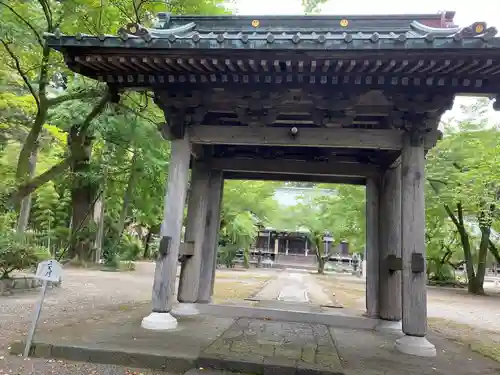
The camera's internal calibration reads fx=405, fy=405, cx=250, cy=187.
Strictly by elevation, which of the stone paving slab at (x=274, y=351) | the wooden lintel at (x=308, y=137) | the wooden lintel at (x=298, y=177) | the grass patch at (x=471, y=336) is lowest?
the grass patch at (x=471, y=336)

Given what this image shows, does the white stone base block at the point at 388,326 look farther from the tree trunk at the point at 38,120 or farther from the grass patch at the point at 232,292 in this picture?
the tree trunk at the point at 38,120

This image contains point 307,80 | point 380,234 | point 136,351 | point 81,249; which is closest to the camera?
point 136,351

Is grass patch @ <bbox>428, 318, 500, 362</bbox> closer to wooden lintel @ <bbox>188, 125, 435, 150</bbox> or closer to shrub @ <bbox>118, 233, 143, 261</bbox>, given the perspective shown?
wooden lintel @ <bbox>188, 125, 435, 150</bbox>

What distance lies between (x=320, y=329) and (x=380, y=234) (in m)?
2.07

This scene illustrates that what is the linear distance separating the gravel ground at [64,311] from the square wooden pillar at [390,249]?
4.40 m

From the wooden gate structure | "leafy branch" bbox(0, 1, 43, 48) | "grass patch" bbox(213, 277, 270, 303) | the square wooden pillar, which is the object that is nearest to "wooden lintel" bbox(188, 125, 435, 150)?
the wooden gate structure

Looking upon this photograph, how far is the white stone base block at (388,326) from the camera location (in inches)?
270

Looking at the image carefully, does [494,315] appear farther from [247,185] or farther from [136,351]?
[247,185]

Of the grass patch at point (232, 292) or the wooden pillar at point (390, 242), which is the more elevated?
the wooden pillar at point (390, 242)

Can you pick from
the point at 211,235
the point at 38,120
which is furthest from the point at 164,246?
the point at 38,120

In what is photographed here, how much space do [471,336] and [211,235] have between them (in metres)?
5.22

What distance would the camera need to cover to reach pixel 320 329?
6.62 meters

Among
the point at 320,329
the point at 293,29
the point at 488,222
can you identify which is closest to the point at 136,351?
the point at 320,329

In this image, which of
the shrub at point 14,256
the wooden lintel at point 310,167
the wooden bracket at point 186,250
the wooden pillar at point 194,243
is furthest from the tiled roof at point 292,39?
the shrub at point 14,256
